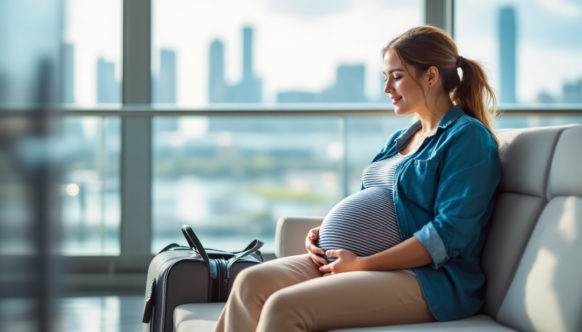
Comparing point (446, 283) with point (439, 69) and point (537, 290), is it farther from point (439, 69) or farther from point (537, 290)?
point (439, 69)

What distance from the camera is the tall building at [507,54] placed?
4.30 m

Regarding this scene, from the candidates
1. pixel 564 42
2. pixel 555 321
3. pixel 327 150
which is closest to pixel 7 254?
pixel 555 321

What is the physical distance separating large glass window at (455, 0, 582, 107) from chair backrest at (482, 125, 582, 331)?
8.51 ft

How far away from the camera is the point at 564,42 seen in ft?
14.2

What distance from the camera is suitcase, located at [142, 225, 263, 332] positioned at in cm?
206

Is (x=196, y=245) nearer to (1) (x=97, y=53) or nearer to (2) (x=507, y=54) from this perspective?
(1) (x=97, y=53)

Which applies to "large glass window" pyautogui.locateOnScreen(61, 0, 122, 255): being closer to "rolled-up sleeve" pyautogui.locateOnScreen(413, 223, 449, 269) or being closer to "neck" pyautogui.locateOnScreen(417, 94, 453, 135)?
"neck" pyautogui.locateOnScreen(417, 94, 453, 135)

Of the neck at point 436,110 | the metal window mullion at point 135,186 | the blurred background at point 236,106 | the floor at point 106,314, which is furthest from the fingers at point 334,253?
the metal window mullion at point 135,186

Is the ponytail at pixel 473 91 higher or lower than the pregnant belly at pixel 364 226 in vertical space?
higher

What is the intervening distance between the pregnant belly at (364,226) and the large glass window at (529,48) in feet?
9.07

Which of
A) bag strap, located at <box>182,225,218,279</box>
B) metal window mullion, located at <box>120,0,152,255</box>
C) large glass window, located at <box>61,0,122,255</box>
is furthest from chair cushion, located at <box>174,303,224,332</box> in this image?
metal window mullion, located at <box>120,0,152,255</box>

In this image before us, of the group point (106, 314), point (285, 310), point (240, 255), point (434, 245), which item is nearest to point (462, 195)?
point (434, 245)

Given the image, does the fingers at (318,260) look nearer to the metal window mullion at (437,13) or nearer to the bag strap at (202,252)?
the bag strap at (202,252)

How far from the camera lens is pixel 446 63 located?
1.88 meters
